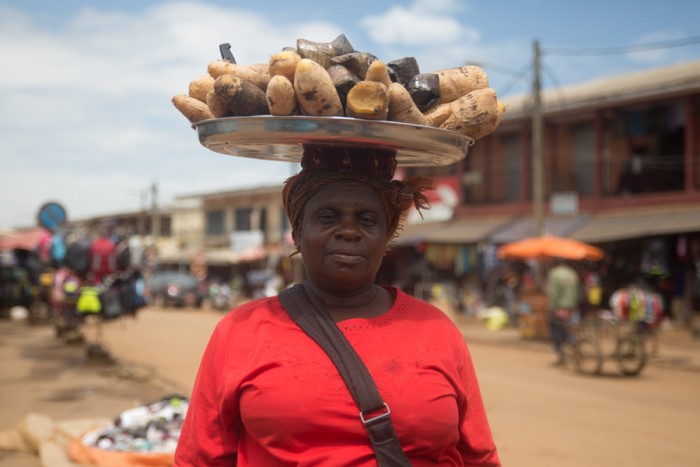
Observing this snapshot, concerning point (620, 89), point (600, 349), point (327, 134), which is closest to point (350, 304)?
point (327, 134)

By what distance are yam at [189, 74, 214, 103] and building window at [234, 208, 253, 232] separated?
37.5m

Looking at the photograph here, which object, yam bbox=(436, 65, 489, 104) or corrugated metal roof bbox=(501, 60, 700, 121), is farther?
corrugated metal roof bbox=(501, 60, 700, 121)

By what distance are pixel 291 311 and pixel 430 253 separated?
21166 millimetres

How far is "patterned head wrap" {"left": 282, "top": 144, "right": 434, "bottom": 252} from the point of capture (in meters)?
2.23

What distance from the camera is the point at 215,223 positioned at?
43.2 meters

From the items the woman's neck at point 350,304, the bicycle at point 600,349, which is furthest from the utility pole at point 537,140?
the woman's neck at point 350,304

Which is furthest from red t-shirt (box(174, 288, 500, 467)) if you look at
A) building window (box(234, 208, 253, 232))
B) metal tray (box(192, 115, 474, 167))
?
building window (box(234, 208, 253, 232))

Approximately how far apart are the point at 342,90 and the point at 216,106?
0.38 meters

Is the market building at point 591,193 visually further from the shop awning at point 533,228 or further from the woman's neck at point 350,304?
the woman's neck at point 350,304

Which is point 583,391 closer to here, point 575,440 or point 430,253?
point 575,440

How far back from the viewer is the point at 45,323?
18609 mm

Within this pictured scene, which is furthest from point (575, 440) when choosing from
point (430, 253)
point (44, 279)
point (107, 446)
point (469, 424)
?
point (430, 253)

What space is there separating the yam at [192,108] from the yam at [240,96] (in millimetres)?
182

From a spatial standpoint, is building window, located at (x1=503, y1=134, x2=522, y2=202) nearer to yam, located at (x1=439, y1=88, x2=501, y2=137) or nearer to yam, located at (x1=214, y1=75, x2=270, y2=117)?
yam, located at (x1=439, y1=88, x2=501, y2=137)
